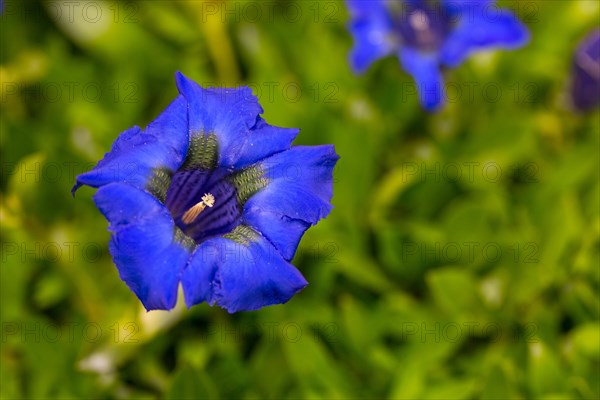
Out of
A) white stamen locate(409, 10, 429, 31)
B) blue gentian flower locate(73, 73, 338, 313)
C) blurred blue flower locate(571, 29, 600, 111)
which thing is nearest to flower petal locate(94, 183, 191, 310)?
blue gentian flower locate(73, 73, 338, 313)

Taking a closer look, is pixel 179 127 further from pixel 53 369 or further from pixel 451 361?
pixel 451 361

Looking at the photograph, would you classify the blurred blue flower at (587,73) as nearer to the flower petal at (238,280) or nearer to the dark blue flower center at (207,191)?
the dark blue flower center at (207,191)

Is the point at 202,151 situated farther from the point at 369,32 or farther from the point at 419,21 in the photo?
the point at 419,21

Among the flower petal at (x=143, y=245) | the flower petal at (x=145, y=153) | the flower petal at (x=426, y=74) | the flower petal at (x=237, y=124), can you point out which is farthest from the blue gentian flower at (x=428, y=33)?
the flower petal at (x=143, y=245)

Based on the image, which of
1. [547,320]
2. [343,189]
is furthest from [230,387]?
[547,320]

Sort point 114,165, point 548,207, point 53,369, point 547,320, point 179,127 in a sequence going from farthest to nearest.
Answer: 1. point 548,207
2. point 547,320
3. point 53,369
4. point 179,127
5. point 114,165

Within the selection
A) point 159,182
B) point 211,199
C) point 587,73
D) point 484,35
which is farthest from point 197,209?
point 587,73
